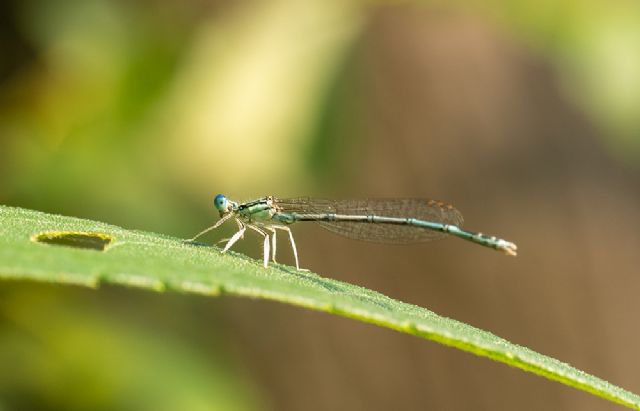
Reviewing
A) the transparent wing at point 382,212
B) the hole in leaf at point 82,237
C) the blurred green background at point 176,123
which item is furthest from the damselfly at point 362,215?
the hole in leaf at point 82,237

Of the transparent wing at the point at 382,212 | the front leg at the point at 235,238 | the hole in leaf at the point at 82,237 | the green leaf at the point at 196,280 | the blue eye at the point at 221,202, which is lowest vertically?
the green leaf at the point at 196,280

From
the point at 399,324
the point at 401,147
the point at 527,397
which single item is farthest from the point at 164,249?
the point at 527,397

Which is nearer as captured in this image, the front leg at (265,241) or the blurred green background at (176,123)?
the front leg at (265,241)

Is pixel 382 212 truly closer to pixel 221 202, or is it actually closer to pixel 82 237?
pixel 221 202

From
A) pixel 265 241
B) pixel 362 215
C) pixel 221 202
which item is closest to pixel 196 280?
pixel 265 241

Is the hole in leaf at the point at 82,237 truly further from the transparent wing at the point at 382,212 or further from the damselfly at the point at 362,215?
the transparent wing at the point at 382,212

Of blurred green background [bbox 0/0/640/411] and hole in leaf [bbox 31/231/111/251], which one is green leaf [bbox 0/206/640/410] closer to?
hole in leaf [bbox 31/231/111/251]

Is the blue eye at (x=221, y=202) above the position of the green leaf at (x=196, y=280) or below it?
above

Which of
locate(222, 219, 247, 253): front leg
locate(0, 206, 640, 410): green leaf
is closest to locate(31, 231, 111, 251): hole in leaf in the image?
locate(0, 206, 640, 410): green leaf

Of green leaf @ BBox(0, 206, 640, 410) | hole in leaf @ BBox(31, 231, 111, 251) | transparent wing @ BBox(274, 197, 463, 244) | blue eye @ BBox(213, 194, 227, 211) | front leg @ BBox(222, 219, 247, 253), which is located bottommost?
green leaf @ BBox(0, 206, 640, 410)
